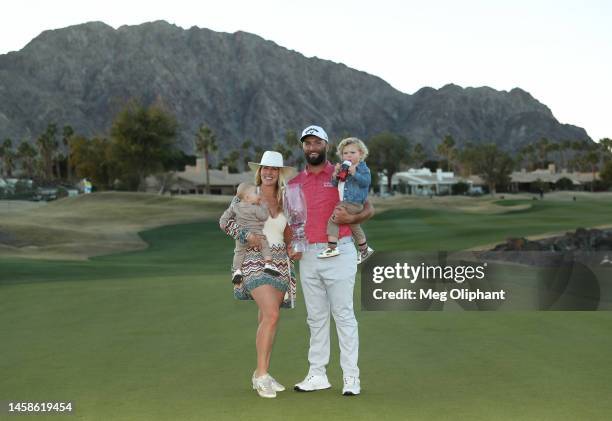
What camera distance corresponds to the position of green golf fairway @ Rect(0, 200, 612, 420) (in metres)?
7.11

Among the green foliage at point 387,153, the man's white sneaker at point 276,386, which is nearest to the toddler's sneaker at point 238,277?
the man's white sneaker at point 276,386

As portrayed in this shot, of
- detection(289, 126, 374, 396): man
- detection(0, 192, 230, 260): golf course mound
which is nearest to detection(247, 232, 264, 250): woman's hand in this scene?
detection(289, 126, 374, 396): man

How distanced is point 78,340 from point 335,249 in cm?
460

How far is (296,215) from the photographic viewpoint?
779 cm

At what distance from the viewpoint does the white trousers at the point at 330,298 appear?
7.81 metres

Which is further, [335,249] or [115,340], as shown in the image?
[115,340]

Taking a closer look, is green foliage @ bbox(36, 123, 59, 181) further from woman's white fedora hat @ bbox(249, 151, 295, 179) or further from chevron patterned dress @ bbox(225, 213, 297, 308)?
chevron patterned dress @ bbox(225, 213, 297, 308)

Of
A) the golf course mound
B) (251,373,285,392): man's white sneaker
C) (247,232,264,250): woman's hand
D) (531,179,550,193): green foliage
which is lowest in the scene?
(531,179,550,193): green foliage

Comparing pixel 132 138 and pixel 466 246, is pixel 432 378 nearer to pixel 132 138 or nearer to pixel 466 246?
pixel 466 246

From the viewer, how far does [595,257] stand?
17.6m

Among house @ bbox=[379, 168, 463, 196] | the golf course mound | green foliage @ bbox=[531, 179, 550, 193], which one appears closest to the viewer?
the golf course mound

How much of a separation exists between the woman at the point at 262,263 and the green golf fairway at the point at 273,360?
55cm

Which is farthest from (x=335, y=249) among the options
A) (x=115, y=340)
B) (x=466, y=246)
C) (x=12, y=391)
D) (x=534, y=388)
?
(x=466, y=246)

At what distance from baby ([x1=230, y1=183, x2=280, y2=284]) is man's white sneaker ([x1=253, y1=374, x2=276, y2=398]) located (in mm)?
932
